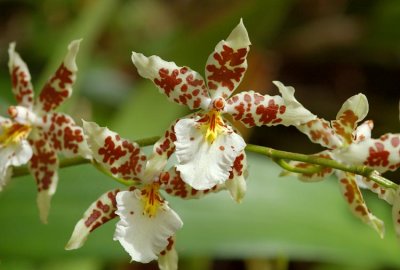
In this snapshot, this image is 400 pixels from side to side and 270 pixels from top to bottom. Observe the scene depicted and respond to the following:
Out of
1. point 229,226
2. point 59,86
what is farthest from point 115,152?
point 229,226

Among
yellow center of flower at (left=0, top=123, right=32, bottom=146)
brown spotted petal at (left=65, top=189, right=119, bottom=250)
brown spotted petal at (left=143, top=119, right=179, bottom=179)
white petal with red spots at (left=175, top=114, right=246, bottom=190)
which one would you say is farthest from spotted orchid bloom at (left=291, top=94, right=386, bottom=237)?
yellow center of flower at (left=0, top=123, right=32, bottom=146)

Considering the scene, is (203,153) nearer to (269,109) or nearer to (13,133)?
(269,109)

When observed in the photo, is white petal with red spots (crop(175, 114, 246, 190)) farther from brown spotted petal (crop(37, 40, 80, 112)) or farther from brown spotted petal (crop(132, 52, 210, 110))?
brown spotted petal (crop(37, 40, 80, 112))

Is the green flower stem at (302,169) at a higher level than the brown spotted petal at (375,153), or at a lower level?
lower

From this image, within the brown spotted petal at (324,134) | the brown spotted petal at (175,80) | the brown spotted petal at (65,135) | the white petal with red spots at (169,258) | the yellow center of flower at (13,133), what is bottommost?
the white petal with red spots at (169,258)

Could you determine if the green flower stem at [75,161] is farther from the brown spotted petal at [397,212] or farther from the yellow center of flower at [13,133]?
the brown spotted petal at [397,212]

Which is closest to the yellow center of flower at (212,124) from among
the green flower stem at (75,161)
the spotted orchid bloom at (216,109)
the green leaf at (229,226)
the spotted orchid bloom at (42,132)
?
the spotted orchid bloom at (216,109)
